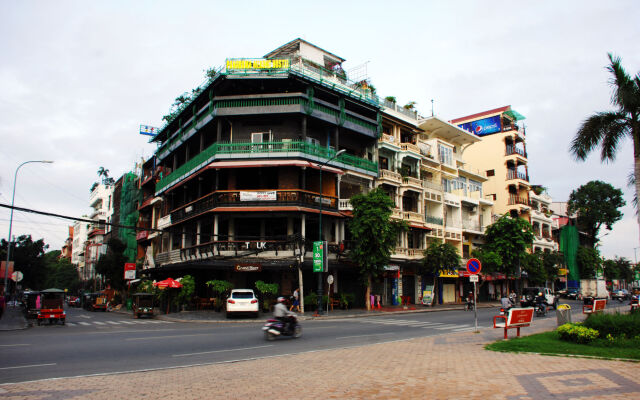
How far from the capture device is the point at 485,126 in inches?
2547

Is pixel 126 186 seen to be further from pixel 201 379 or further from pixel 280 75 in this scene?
pixel 201 379

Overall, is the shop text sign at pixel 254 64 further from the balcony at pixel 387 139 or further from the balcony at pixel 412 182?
the balcony at pixel 412 182

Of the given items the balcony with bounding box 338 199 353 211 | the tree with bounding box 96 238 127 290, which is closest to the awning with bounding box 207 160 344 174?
the balcony with bounding box 338 199 353 211

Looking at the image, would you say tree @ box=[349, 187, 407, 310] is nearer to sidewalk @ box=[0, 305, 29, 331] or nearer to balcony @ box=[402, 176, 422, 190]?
balcony @ box=[402, 176, 422, 190]

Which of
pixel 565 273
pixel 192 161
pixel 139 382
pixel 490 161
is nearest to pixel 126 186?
pixel 192 161

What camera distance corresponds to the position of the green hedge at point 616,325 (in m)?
12.5

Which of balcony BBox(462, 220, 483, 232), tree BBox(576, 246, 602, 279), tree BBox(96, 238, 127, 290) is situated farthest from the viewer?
tree BBox(576, 246, 602, 279)

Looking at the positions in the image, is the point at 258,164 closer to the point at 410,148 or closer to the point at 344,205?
the point at 344,205

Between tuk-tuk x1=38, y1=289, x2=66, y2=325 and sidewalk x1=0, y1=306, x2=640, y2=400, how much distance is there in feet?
67.1

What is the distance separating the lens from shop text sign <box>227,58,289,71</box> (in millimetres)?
35156

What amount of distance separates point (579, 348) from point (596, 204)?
2873 inches

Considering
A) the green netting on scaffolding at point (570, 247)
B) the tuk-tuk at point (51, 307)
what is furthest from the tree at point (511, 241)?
the tuk-tuk at point (51, 307)

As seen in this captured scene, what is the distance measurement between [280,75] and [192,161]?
11.0 meters

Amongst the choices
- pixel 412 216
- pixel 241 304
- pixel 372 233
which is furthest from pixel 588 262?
pixel 241 304
